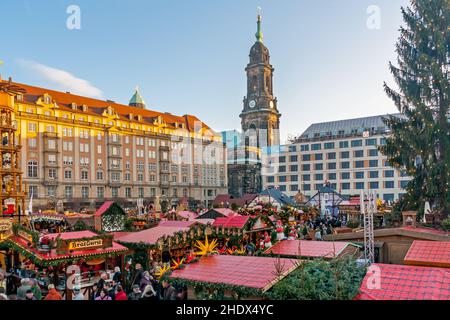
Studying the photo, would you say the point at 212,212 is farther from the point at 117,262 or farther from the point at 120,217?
the point at 117,262

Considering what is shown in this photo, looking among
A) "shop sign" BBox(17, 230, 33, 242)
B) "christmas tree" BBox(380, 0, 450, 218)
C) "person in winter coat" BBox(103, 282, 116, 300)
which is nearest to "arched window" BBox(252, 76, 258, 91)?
"christmas tree" BBox(380, 0, 450, 218)

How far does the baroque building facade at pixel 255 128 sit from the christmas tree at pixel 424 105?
2576 inches

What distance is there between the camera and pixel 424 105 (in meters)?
23.8

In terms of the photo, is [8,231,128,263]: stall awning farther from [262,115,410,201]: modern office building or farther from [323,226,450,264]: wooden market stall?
[262,115,410,201]: modern office building

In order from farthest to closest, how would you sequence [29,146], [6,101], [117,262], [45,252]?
[29,146], [6,101], [117,262], [45,252]

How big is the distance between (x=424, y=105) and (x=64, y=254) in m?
22.8

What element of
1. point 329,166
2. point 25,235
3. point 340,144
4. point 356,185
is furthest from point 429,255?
point 329,166

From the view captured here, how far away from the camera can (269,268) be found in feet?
33.3

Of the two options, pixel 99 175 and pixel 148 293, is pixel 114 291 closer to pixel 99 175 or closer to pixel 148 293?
pixel 148 293

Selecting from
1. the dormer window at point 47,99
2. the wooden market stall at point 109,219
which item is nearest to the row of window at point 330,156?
the dormer window at point 47,99

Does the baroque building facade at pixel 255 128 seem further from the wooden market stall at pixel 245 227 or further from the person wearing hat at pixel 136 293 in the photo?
the person wearing hat at pixel 136 293

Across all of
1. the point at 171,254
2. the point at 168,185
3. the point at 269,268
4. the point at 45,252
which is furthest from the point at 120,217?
the point at 168,185

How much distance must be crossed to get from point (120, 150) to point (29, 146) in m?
15.5

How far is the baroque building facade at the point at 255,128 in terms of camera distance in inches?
3664
